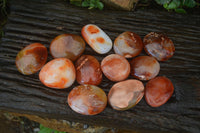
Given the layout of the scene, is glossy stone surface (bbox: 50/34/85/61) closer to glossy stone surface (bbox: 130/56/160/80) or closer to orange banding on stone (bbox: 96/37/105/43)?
orange banding on stone (bbox: 96/37/105/43)

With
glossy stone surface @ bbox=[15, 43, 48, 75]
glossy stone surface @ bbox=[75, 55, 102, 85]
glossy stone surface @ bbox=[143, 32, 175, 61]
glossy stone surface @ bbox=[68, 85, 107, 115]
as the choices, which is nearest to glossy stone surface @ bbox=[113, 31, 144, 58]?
glossy stone surface @ bbox=[143, 32, 175, 61]

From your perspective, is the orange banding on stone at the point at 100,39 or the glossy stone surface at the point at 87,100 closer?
the glossy stone surface at the point at 87,100

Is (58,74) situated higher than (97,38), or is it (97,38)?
(97,38)

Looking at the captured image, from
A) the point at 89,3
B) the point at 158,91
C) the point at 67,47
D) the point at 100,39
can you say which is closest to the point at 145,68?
the point at 158,91

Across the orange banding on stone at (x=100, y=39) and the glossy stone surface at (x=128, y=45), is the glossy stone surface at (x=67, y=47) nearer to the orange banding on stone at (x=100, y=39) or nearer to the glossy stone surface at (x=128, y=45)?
the orange banding on stone at (x=100, y=39)

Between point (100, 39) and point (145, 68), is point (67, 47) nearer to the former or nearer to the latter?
point (100, 39)

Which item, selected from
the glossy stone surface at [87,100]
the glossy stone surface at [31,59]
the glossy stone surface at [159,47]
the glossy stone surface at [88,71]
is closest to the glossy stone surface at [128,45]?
the glossy stone surface at [159,47]

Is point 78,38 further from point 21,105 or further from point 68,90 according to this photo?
point 21,105
